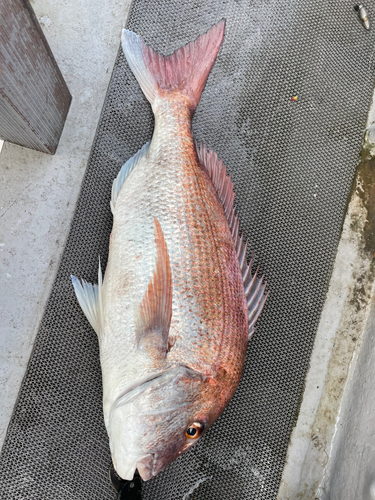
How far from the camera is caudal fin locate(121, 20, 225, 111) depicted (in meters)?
1.77

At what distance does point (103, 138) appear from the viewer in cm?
191

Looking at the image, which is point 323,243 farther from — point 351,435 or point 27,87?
point 27,87

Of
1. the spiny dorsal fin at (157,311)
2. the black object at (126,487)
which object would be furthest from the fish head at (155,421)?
the black object at (126,487)

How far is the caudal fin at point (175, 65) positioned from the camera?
1771mm

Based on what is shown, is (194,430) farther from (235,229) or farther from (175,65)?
(175,65)

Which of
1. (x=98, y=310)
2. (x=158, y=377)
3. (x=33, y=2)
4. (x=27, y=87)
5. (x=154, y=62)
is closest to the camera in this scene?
(x=158, y=377)

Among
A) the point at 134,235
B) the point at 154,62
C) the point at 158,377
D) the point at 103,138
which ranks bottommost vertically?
the point at 158,377

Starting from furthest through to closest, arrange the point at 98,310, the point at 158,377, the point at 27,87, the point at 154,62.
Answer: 1. the point at 154,62
2. the point at 98,310
3. the point at 27,87
4. the point at 158,377

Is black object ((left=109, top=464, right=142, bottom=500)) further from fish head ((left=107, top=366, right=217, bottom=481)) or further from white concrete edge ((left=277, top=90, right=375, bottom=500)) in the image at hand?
white concrete edge ((left=277, top=90, right=375, bottom=500))

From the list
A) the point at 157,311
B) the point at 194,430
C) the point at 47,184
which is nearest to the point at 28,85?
the point at 47,184

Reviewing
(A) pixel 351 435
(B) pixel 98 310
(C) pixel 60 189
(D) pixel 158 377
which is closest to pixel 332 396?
(A) pixel 351 435

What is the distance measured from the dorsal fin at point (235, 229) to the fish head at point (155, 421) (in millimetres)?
409

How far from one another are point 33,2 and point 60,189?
40.1 inches

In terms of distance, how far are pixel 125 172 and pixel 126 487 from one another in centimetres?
150
